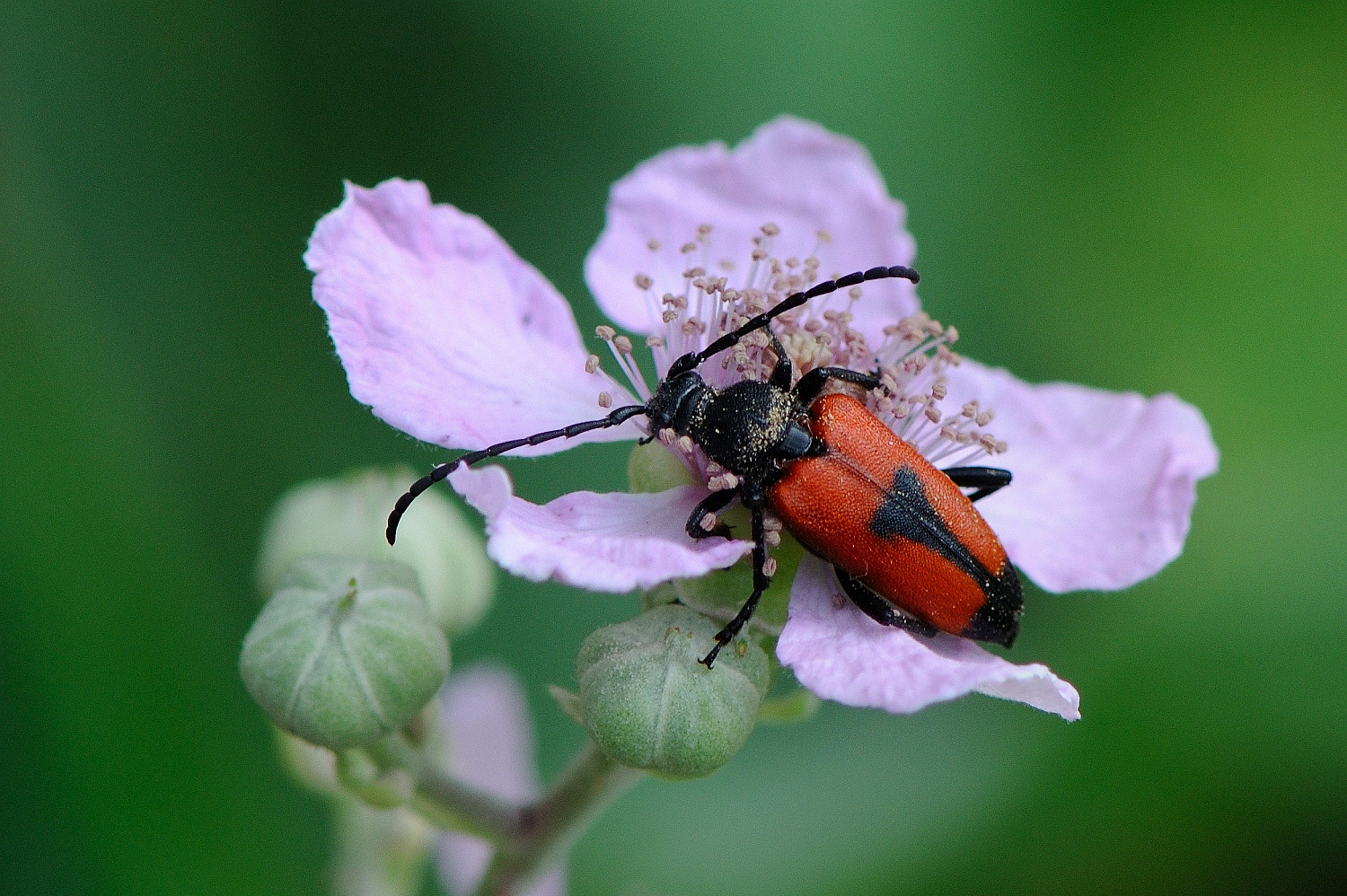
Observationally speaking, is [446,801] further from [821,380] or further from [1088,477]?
[1088,477]

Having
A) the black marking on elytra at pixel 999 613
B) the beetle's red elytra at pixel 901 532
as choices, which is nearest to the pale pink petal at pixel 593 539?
the beetle's red elytra at pixel 901 532

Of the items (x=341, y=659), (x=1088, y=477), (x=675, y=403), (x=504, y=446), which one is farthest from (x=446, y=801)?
(x=1088, y=477)

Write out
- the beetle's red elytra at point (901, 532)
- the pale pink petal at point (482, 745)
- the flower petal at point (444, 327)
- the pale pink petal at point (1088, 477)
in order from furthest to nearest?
the pale pink petal at point (482, 745) < the pale pink petal at point (1088, 477) < the flower petal at point (444, 327) < the beetle's red elytra at point (901, 532)

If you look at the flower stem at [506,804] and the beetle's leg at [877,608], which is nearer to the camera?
the beetle's leg at [877,608]

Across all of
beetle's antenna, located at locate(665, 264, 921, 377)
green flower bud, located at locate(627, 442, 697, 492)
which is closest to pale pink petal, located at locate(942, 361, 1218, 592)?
beetle's antenna, located at locate(665, 264, 921, 377)

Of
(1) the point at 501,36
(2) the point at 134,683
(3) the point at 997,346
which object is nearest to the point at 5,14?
(1) the point at 501,36

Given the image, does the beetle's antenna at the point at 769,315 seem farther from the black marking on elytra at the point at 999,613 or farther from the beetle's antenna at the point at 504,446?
the black marking on elytra at the point at 999,613
